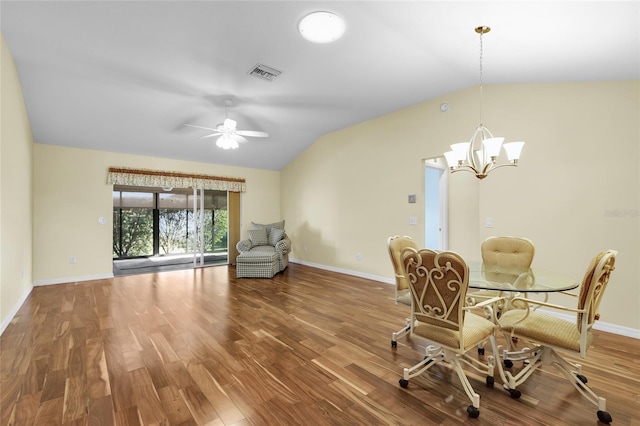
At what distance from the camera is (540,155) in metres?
3.29

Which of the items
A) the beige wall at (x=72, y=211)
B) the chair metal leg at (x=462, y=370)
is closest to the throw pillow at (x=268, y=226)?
the beige wall at (x=72, y=211)

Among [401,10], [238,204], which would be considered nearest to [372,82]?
[401,10]

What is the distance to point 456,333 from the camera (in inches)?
69.1

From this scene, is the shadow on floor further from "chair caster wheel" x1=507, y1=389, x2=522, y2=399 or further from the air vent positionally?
"chair caster wheel" x1=507, y1=389, x2=522, y2=399

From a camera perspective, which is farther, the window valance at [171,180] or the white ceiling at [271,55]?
the window valance at [171,180]

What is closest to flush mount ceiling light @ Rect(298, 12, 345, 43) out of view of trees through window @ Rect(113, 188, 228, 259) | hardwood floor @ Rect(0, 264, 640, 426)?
hardwood floor @ Rect(0, 264, 640, 426)

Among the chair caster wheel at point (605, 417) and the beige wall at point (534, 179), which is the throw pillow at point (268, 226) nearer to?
the beige wall at point (534, 179)

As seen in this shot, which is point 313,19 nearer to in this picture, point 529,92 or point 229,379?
point 529,92

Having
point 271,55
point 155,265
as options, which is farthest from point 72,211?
point 271,55

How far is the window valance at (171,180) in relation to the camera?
212 inches

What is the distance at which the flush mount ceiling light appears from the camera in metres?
2.41

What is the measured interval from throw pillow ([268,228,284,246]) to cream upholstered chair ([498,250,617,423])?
4713 mm

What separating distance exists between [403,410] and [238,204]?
609cm

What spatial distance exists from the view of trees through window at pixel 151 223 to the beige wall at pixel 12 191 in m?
3.99
